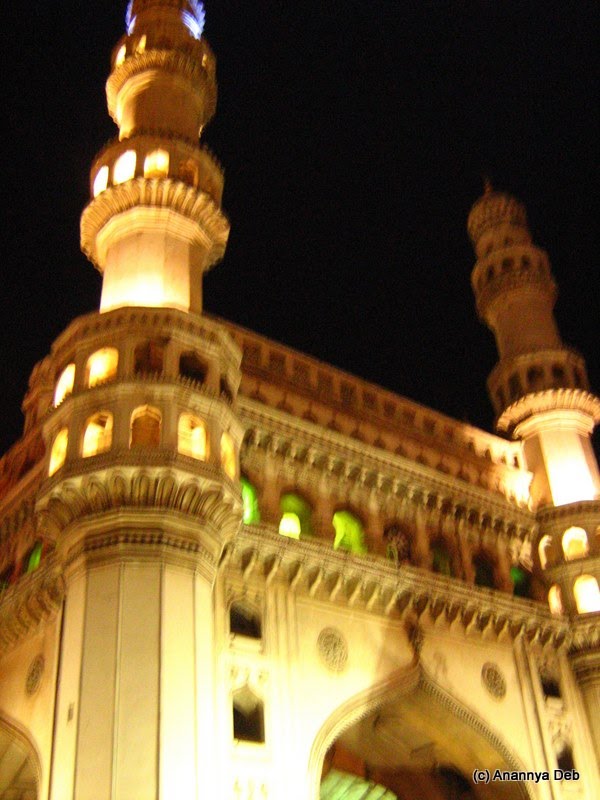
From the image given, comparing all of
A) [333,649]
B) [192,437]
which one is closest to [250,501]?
[192,437]

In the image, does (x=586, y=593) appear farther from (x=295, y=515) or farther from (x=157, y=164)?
(x=157, y=164)

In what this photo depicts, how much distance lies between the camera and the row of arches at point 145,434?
18516mm

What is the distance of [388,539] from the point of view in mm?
23562

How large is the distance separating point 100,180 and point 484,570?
14.0 metres

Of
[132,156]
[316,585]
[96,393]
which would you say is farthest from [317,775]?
[132,156]

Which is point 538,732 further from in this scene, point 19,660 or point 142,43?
point 142,43

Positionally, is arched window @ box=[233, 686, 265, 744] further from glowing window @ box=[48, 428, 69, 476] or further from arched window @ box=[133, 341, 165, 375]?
arched window @ box=[133, 341, 165, 375]

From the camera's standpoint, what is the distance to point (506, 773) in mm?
21828

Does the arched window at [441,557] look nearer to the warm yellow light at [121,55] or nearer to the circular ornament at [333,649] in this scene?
the circular ornament at [333,649]

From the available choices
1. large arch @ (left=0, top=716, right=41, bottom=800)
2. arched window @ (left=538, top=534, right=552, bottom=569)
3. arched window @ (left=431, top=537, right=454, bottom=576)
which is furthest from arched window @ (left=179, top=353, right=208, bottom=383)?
arched window @ (left=538, top=534, right=552, bottom=569)

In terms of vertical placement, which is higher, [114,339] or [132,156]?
[132,156]

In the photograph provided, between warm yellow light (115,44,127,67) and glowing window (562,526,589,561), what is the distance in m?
17.8

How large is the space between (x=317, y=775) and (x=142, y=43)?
19.6m

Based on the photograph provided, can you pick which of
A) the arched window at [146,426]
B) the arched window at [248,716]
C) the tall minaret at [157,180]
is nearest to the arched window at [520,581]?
the arched window at [248,716]
